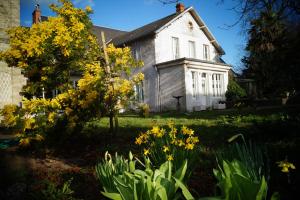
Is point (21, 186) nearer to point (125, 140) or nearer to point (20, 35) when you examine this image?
point (125, 140)

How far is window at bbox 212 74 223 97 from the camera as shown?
23812 mm

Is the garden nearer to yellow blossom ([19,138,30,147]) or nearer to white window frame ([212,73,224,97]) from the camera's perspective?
yellow blossom ([19,138,30,147])

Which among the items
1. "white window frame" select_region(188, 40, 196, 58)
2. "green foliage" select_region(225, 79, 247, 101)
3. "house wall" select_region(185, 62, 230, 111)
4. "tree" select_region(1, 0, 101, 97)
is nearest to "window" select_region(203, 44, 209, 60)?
"white window frame" select_region(188, 40, 196, 58)

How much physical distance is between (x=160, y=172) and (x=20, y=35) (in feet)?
21.9

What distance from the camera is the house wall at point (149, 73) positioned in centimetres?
2277

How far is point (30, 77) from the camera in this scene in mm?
7953

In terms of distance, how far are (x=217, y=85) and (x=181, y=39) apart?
550cm

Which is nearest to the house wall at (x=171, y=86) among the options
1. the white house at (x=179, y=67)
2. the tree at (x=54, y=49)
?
the white house at (x=179, y=67)

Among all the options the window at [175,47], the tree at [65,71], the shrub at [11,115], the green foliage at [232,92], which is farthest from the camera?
the window at [175,47]

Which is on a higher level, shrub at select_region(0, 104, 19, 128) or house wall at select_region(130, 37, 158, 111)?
house wall at select_region(130, 37, 158, 111)

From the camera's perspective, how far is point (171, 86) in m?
21.7

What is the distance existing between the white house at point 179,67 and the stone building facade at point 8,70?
9.93 m

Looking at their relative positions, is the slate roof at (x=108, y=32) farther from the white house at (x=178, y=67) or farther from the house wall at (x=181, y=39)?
the house wall at (x=181, y=39)

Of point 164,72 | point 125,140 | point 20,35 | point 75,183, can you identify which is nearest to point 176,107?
point 164,72
